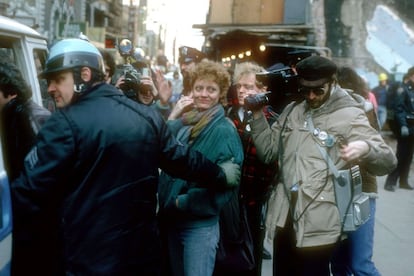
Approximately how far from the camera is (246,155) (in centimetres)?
385

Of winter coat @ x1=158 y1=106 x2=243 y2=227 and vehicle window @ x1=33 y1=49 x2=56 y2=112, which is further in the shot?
vehicle window @ x1=33 y1=49 x2=56 y2=112

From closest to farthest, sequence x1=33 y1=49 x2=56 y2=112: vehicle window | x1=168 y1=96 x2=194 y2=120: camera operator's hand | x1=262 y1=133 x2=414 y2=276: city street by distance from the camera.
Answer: x1=168 y1=96 x2=194 y2=120: camera operator's hand, x1=33 y1=49 x2=56 y2=112: vehicle window, x1=262 y1=133 x2=414 y2=276: city street

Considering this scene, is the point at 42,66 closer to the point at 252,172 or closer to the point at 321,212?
the point at 252,172

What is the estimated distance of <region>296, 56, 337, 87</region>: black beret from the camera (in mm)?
2938

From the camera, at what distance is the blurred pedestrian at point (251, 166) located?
3.86 m

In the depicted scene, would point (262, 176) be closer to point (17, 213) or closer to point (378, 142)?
point (378, 142)

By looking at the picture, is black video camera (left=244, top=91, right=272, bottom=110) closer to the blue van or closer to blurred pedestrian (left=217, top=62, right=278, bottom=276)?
blurred pedestrian (left=217, top=62, right=278, bottom=276)

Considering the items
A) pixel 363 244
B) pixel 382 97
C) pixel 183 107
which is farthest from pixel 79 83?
pixel 382 97

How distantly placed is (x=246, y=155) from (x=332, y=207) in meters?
1.09

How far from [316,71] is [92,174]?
1447mm

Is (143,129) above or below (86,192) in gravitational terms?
above

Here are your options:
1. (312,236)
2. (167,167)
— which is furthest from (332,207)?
(167,167)

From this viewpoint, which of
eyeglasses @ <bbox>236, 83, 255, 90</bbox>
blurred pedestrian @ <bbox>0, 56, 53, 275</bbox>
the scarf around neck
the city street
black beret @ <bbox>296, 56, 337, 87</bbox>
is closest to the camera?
blurred pedestrian @ <bbox>0, 56, 53, 275</bbox>

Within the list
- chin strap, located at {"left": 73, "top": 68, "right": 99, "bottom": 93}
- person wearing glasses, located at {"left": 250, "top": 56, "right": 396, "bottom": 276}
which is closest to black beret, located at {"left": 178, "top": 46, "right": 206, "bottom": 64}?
person wearing glasses, located at {"left": 250, "top": 56, "right": 396, "bottom": 276}
